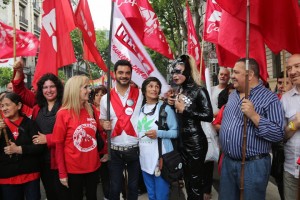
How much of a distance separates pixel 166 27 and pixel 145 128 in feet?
Answer: 66.7

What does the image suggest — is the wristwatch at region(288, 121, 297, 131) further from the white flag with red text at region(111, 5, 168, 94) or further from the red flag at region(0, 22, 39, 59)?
the red flag at region(0, 22, 39, 59)

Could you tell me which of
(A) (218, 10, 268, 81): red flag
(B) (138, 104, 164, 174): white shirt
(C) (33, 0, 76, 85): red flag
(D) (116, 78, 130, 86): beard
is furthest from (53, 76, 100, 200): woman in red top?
(A) (218, 10, 268, 81): red flag

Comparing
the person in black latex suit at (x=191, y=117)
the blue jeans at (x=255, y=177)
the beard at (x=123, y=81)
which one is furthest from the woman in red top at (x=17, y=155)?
the blue jeans at (x=255, y=177)

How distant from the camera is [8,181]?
11.7ft

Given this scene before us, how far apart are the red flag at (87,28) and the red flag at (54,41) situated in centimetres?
35

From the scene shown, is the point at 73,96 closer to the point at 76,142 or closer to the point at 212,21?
the point at 76,142

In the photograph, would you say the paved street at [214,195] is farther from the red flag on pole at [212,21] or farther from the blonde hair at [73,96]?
the red flag on pole at [212,21]

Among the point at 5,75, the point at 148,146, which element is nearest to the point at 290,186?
the point at 148,146

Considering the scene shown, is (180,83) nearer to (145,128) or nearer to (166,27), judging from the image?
(145,128)

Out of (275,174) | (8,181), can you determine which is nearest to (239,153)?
(275,174)

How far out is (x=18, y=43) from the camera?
21.5 feet

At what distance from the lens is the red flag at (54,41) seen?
4923 millimetres

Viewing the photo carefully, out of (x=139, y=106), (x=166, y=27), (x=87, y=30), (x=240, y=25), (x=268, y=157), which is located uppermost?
(x=166, y=27)

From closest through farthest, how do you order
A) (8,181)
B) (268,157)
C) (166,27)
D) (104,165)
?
(268,157), (8,181), (104,165), (166,27)
